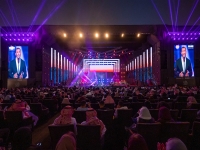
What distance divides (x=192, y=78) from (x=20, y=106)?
24427 millimetres

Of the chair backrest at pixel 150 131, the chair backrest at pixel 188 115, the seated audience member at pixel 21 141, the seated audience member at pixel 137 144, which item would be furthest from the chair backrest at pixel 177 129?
the seated audience member at pixel 21 141

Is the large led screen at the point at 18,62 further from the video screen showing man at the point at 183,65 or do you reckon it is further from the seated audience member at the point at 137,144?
the seated audience member at the point at 137,144

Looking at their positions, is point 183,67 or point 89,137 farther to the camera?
point 183,67

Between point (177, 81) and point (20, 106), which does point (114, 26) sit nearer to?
point (177, 81)

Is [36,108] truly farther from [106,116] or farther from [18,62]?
[18,62]

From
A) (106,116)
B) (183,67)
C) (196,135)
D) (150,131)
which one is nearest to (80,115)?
(106,116)

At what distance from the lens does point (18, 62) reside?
28281 mm

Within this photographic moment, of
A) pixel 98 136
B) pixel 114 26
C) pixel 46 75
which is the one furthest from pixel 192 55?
pixel 98 136

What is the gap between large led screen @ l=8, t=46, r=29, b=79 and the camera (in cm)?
2778

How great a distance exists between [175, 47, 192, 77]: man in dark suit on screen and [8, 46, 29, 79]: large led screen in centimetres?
1747

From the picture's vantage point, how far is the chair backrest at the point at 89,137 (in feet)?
15.4

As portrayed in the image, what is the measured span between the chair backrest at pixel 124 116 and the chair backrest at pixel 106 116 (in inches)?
17.5

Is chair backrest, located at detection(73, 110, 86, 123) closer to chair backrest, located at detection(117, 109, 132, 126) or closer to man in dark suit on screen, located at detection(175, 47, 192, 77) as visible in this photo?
chair backrest, located at detection(117, 109, 132, 126)

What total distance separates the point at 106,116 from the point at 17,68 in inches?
916
